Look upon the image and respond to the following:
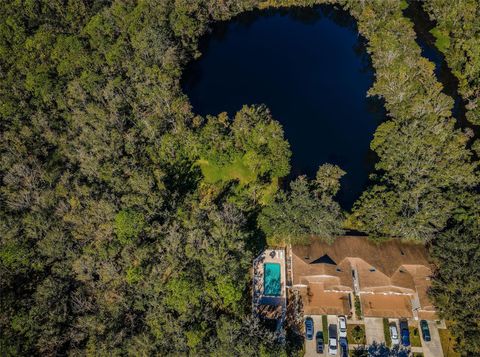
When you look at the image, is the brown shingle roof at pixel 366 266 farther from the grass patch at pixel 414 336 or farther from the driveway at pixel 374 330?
the driveway at pixel 374 330

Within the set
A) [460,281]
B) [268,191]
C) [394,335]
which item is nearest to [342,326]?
[394,335]

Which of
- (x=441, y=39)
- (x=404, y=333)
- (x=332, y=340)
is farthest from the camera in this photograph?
(x=441, y=39)

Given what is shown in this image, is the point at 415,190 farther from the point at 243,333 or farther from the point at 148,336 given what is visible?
the point at 148,336

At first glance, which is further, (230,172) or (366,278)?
(230,172)

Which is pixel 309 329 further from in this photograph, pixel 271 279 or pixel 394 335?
pixel 394 335

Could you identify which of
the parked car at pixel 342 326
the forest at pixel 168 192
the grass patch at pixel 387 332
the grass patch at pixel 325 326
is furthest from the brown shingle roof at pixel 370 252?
the grass patch at pixel 325 326
